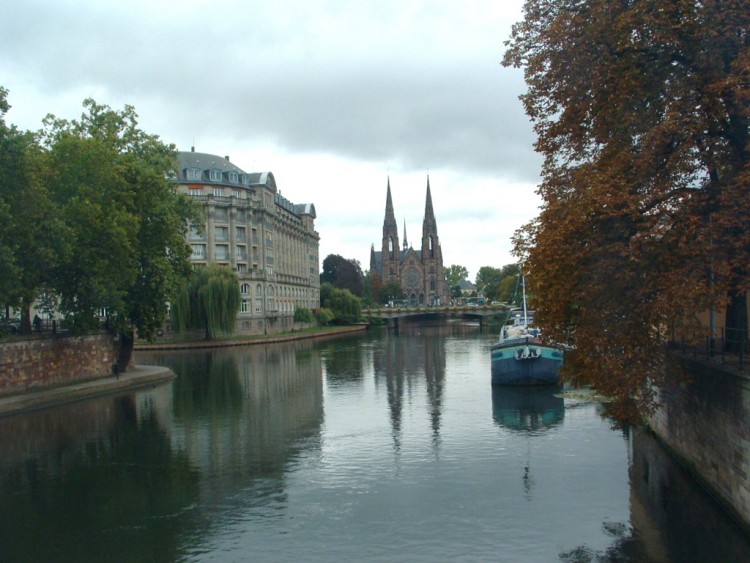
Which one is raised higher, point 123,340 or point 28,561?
point 123,340

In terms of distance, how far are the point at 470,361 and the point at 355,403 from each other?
72.7ft

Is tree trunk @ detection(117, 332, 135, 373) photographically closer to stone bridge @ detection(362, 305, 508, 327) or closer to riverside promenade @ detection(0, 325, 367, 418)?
riverside promenade @ detection(0, 325, 367, 418)

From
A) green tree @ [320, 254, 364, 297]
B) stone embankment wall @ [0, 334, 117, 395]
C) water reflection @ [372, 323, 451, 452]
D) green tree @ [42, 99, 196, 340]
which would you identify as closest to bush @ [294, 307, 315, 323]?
water reflection @ [372, 323, 451, 452]

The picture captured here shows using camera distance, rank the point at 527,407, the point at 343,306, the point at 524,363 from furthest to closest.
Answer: the point at 343,306, the point at 524,363, the point at 527,407

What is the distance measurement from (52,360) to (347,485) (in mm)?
22697

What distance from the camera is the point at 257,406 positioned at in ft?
107

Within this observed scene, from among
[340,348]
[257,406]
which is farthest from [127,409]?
[340,348]

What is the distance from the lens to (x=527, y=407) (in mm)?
31391

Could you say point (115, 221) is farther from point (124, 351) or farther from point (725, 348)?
point (725, 348)

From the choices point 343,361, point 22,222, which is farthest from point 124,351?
point 343,361

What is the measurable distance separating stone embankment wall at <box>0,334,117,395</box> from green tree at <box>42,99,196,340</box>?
4.69 ft

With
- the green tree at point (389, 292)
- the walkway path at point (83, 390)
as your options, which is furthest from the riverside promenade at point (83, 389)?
the green tree at point (389, 292)

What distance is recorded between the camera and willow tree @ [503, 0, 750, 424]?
1483cm

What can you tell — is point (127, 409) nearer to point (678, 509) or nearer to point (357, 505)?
point (357, 505)
